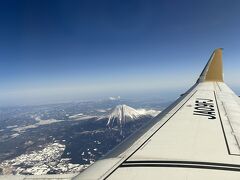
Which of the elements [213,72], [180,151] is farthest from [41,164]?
[180,151]

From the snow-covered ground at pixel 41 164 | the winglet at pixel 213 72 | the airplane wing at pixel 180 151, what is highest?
the winglet at pixel 213 72

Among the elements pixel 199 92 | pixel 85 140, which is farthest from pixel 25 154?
pixel 199 92

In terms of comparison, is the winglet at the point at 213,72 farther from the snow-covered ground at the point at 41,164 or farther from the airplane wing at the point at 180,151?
the snow-covered ground at the point at 41,164

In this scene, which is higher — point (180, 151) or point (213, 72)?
point (213, 72)

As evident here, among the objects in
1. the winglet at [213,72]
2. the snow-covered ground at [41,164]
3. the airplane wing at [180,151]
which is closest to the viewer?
the airplane wing at [180,151]

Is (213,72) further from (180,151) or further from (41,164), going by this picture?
(41,164)

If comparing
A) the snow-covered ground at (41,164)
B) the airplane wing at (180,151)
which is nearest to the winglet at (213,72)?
the airplane wing at (180,151)

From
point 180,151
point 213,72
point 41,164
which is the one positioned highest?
point 213,72

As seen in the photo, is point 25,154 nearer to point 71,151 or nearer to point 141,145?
point 71,151

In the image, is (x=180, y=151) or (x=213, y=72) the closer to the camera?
(x=180, y=151)
